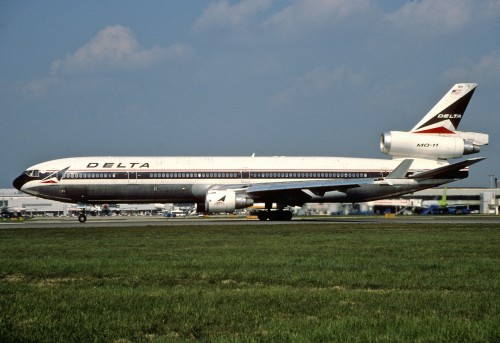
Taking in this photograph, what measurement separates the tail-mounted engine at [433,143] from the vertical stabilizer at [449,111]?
0.51 m

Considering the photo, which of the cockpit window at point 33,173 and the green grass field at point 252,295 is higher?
the cockpit window at point 33,173

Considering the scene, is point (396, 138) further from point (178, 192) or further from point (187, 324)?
point (187, 324)

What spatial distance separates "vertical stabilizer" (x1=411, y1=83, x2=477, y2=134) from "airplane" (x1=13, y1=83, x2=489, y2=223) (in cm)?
7

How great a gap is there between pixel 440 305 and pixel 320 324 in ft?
7.78

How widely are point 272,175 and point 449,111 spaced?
13.4 m

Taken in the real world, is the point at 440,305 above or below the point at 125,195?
below

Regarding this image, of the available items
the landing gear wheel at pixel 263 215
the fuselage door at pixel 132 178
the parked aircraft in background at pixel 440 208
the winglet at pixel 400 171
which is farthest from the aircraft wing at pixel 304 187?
the parked aircraft in background at pixel 440 208

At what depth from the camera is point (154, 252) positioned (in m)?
18.6

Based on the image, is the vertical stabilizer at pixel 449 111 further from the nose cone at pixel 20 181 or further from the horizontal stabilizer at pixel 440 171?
the nose cone at pixel 20 181

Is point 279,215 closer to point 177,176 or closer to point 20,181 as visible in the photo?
point 177,176

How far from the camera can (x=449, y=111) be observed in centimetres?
4544

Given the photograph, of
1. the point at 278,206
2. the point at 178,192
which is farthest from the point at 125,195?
the point at 278,206

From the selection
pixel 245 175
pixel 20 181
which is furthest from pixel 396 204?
pixel 20 181

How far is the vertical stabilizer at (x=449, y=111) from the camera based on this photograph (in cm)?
4547
